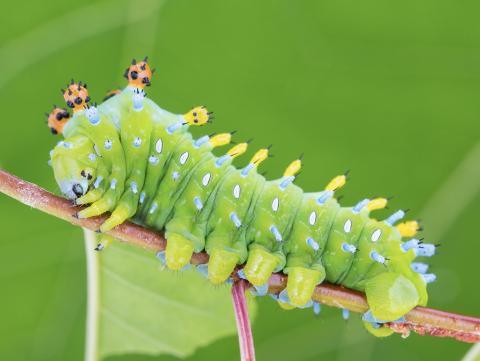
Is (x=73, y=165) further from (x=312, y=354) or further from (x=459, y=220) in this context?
(x=459, y=220)

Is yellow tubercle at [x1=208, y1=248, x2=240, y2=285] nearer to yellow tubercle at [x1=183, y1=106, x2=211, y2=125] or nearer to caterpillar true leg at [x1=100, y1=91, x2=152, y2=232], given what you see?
caterpillar true leg at [x1=100, y1=91, x2=152, y2=232]

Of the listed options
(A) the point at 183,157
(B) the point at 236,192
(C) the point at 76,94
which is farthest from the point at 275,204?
(C) the point at 76,94

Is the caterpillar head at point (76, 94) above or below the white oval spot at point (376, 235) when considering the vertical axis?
below

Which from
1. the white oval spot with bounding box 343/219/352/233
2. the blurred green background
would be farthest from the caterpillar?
the blurred green background

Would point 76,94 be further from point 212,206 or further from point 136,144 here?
point 212,206

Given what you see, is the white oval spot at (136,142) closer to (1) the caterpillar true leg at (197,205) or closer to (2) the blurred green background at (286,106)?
(1) the caterpillar true leg at (197,205)

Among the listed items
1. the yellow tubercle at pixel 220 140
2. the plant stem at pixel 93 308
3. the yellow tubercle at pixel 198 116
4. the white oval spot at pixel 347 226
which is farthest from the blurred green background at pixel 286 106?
the yellow tubercle at pixel 198 116
